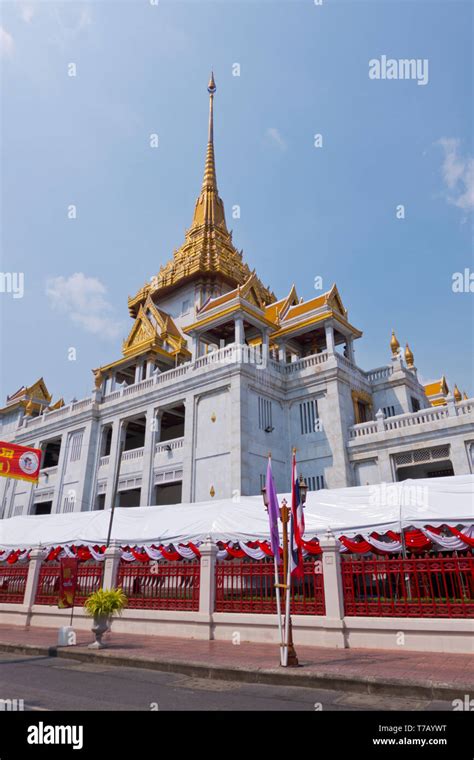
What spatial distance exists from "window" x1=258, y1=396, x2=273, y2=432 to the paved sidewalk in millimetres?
13892

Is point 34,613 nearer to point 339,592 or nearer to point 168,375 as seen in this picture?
point 339,592

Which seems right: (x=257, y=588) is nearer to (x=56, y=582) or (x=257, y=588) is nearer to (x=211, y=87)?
(x=56, y=582)

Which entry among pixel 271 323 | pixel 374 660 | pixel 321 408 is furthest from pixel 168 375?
pixel 374 660

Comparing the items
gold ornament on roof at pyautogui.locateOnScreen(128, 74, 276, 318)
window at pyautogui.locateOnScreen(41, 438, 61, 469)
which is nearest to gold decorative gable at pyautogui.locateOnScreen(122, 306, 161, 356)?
gold ornament on roof at pyautogui.locateOnScreen(128, 74, 276, 318)

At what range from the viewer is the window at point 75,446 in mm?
31062

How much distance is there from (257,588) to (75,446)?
2284 centimetres

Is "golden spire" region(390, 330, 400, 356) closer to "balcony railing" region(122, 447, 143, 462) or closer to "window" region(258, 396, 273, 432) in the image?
"window" region(258, 396, 273, 432)

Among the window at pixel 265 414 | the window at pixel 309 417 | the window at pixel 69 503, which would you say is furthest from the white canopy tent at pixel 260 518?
the window at pixel 69 503

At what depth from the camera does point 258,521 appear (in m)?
14.3

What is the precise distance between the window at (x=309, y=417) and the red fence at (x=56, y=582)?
13.2m

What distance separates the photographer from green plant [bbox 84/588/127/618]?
10.3 meters

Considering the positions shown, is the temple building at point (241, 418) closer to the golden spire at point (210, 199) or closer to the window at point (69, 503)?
the window at point (69, 503)

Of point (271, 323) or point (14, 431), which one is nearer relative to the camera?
point (271, 323)
